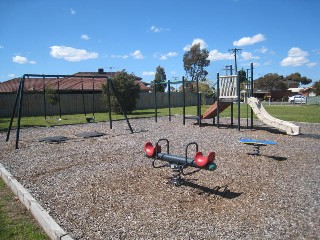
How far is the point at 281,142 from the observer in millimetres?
10805

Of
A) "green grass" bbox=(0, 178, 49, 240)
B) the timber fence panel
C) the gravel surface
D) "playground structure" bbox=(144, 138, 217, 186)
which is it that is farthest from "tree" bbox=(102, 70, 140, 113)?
the timber fence panel

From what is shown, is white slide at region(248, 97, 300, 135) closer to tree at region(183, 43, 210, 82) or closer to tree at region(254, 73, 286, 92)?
→ tree at region(183, 43, 210, 82)

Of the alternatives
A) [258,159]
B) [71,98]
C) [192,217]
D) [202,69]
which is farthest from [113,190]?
[202,69]

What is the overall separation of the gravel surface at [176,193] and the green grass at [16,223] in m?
0.33

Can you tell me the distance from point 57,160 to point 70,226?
15.1 ft

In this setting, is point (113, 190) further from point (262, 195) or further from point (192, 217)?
point (262, 195)

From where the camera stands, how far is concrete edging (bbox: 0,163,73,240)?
158 inches

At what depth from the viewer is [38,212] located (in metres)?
4.71

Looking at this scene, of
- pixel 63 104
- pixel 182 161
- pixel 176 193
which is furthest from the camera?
pixel 63 104

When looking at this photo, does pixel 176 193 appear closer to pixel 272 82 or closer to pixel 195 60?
pixel 195 60

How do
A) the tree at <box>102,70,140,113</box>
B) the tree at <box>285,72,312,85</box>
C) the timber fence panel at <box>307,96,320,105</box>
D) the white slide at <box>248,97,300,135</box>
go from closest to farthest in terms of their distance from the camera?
the white slide at <box>248,97,300,135</box>, the tree at <box>102,70,140,113</box>, the timber fence panel at <box>307,96,320,105</box>, the tree at <box>285,72,312,85</box>

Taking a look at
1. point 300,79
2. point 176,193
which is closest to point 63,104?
point 176,193

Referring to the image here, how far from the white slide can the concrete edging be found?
958cm

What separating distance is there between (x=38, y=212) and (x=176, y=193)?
229cm
